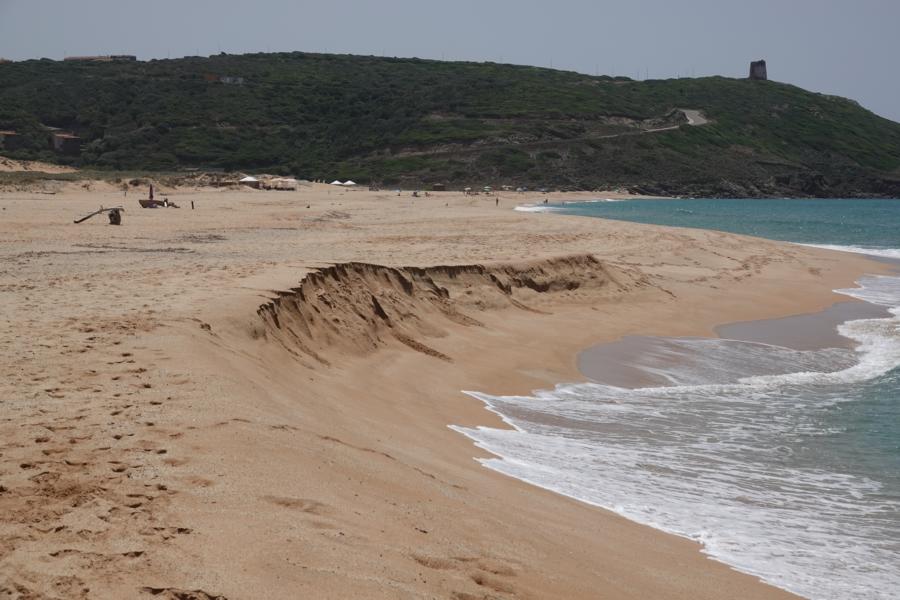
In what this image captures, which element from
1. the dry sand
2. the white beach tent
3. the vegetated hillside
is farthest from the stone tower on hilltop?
the dry sand

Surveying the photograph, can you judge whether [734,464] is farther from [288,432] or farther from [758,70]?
[758,70]

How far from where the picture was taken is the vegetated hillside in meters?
88.1

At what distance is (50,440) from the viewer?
18.0ft

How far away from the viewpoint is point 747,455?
920cm

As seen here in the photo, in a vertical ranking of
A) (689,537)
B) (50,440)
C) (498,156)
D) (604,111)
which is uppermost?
(604,111)

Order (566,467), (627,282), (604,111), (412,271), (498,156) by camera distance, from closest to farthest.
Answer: (566,467) → (412,271) → (627,282) → (498,156) → (604,111)

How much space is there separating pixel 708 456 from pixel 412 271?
7.39 meters

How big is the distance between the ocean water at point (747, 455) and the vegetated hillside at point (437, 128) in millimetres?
71608

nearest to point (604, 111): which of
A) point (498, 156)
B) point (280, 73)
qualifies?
point (498, 156)

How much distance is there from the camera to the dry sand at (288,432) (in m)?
4.31

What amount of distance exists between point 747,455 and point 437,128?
95.6m

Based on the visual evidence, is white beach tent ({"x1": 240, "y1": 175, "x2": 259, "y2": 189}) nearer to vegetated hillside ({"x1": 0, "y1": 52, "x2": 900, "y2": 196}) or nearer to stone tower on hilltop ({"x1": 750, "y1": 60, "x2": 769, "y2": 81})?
vegetated hillside ({"x1": 0, "y1": 52, "x2": 900, "y2": 196})

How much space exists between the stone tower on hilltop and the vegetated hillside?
2124 centimetres

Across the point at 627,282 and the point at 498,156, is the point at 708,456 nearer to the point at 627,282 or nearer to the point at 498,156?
the point at 627,282
